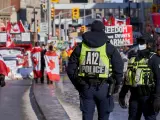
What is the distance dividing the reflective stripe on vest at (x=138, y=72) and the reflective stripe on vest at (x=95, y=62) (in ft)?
1.04

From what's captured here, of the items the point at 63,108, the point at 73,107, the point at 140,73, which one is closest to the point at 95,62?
the point at 140,73

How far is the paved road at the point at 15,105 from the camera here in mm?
15478

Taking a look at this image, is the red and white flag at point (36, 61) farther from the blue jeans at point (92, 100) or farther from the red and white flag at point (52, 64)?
the blue jeans at point (92, 100)

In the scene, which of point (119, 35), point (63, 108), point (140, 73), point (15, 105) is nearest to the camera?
point (140, 73)

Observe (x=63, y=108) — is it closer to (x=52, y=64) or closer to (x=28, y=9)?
(x=52, y=64)

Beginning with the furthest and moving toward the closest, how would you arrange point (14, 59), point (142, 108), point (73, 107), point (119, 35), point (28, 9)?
point (28, 9), point (14, 59), point (119, 35), point (73, 107), point (142, 108)

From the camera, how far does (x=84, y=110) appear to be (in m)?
9.81

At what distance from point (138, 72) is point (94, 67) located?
57 cm

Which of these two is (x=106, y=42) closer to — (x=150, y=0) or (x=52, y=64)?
(x=52, y=64)

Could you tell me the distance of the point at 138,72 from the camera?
9.66 meters

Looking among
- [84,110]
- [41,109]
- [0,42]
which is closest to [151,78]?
[84,110]

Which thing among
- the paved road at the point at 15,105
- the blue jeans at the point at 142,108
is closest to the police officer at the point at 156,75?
the blue jeans at the point at 142,108

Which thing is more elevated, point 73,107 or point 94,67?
point 94,67

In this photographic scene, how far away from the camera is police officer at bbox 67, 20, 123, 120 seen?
9703 mm
